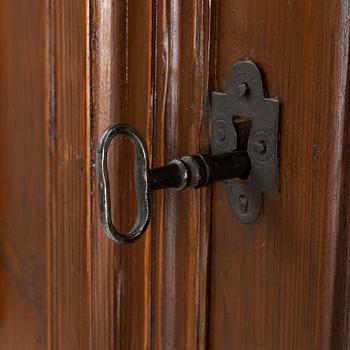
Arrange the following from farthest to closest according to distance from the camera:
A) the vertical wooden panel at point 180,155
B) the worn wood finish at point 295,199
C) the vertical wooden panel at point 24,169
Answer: the vertical wooden panel at point 24,169 < the vertical wooden panel at point 180,155 < the worn wood finish at point 295,199

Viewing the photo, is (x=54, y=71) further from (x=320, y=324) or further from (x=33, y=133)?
(x=320, y=324)

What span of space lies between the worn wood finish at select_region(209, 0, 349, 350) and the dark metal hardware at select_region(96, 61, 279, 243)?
10 mm

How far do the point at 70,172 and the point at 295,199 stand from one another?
0.27m

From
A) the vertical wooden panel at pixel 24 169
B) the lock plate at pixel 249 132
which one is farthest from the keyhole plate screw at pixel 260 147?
the vertical wooden panel at pixel 24 169

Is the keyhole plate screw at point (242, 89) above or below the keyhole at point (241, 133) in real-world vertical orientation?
above

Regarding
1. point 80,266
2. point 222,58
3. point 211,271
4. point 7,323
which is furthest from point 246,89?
point 7,323

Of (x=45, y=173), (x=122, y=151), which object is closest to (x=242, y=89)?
(x=122, y=151)

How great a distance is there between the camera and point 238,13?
2.08 feet

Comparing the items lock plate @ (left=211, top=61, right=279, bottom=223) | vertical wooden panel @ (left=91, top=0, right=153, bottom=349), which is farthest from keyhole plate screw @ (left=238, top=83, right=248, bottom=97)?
vertical wooden panel @ (left=91, top=0, right=153, bottom=349)

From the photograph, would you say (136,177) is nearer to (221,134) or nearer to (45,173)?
(221,134)

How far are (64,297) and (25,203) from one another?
12 cm

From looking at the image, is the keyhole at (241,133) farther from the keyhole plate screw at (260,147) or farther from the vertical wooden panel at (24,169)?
the vertical wooden panel at (24,169)

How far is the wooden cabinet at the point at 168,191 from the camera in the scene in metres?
0.58

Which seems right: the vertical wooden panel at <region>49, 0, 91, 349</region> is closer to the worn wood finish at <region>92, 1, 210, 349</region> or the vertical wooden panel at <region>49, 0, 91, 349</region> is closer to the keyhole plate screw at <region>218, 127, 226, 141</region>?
the worn wood finish at <region>92, 1, 210, 349</region>
